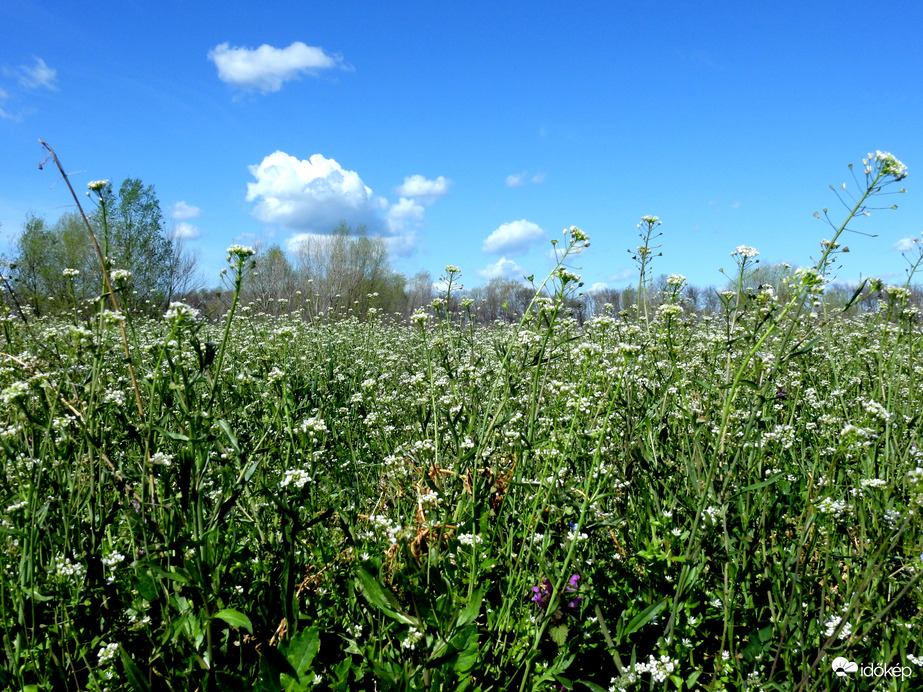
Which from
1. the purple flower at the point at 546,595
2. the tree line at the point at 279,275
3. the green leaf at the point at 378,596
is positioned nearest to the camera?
the green leaf at the point at 378,596

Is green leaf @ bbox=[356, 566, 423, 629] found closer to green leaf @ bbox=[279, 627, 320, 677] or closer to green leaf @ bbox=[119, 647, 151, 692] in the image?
green leaf @ bbox=[279, 627, 320, 677]

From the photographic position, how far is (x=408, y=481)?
3.05 m

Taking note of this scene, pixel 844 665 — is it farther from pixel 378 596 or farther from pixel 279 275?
pixel 279 275

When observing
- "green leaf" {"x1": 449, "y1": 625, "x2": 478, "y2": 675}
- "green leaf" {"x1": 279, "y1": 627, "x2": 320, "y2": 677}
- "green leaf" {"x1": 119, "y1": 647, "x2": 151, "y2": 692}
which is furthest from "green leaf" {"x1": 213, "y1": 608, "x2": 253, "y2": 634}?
"green leaf" {"x1": 449, "y1": 625, "x2": 478, "y2": 675}

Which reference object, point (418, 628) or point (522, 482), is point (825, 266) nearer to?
point (522, 482)

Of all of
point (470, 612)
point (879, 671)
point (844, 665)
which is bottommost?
point (879, 671)

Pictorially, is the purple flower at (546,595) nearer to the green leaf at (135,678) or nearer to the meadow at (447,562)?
the meadow at (447,562)

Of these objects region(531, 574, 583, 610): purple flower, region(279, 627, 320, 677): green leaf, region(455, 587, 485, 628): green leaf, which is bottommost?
region(531, 574, 583, 610): purple flower

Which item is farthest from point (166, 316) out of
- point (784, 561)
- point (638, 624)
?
point (784, 561)

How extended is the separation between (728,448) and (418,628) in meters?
2.04

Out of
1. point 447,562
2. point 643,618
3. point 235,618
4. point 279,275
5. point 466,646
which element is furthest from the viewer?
point 279,275

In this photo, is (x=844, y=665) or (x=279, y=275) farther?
(x=279, y=275)

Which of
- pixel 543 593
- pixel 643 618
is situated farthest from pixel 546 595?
pixel 643 618

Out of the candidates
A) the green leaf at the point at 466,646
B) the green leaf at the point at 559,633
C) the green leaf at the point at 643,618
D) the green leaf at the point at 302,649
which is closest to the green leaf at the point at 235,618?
Result: the green leaf at the point at 302,649
